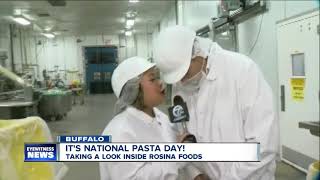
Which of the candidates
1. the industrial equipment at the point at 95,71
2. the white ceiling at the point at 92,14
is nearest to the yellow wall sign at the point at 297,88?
the white ceiling at the point at 92,14

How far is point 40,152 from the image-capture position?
3.16 feet

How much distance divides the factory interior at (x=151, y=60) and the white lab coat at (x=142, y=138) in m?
0.13

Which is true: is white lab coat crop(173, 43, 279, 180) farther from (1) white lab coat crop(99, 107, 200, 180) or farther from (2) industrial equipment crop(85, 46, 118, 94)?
(2) industrial equipment crop(85, 46, 118, 94)

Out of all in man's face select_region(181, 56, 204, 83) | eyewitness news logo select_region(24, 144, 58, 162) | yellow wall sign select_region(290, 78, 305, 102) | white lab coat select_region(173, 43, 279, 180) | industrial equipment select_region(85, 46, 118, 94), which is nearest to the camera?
eyewitness news logo select_region(24, 144, 58, 162)

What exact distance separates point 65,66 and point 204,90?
503 inches

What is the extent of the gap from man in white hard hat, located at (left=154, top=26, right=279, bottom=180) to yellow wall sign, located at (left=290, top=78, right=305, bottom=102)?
6.61 feet

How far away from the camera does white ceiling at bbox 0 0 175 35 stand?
816 centimetres

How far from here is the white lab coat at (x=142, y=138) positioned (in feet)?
3.59

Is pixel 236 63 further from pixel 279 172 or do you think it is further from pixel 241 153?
pixel 279 172

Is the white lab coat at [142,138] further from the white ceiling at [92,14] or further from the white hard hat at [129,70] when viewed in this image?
the white ceiling at [92,14]

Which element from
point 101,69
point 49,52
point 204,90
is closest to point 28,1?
point 101,69

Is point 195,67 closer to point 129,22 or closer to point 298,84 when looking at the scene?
point 298,84

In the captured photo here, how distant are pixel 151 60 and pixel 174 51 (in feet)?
0.81

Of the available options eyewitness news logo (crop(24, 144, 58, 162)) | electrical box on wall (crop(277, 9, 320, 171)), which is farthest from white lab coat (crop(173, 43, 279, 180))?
electrical box on wall (crop(277, 9, 320, 171))
